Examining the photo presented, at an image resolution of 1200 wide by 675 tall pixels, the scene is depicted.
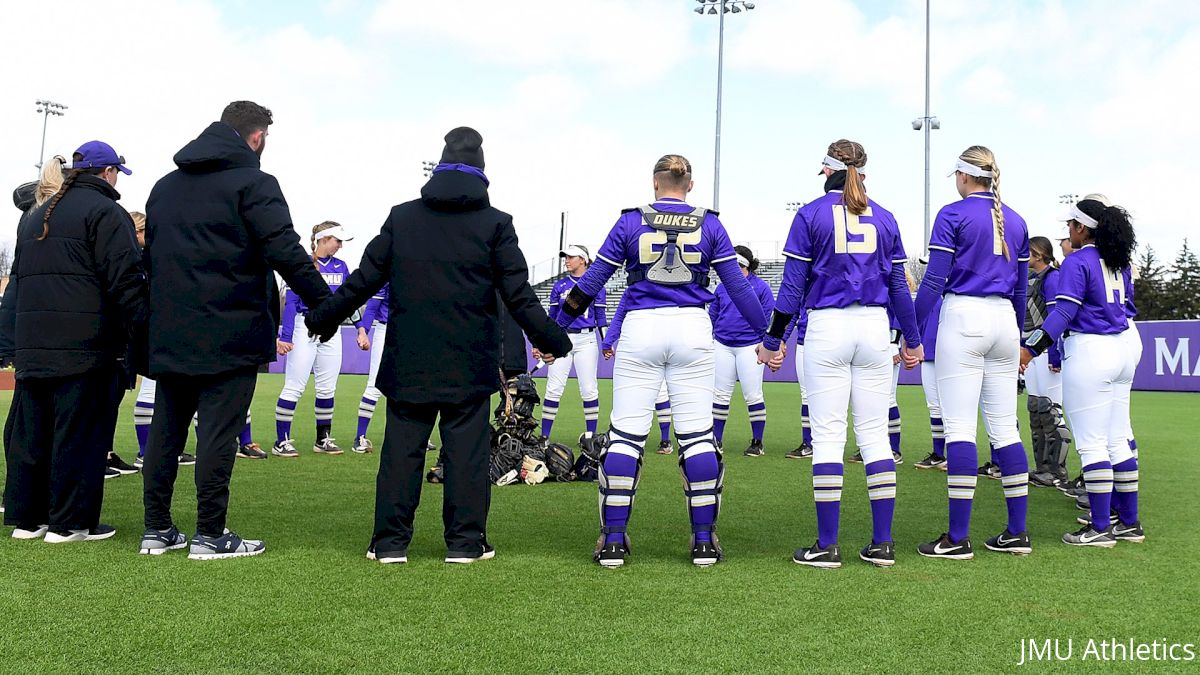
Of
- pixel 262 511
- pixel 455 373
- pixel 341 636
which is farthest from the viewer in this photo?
pixel 262 511

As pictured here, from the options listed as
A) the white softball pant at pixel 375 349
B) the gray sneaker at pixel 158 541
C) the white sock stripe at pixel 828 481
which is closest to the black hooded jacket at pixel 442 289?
the gray sneaker at pixel 158 541

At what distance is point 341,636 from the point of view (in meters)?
3.49

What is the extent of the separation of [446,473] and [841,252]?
2425 mm

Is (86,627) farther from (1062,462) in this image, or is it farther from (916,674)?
(1062,462)

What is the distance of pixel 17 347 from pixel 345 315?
1887 millimetres

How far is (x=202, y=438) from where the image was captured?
4789mm

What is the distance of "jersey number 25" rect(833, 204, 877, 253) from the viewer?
16.1 ft

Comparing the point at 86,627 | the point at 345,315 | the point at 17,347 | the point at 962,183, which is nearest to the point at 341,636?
the point at 86,627

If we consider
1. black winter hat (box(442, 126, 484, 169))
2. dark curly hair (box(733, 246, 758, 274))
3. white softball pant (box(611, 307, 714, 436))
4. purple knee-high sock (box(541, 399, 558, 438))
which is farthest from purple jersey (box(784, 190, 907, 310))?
purple knee-high sock (box(541, 399, 558, 438))

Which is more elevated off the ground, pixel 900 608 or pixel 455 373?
pixel 455 373

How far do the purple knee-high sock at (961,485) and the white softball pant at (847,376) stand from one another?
0.49 metres

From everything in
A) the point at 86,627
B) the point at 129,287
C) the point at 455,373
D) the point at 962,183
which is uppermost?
the point at 962,183

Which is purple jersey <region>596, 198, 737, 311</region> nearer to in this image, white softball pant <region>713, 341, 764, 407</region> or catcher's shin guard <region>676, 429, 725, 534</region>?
catcher's shin guard <region>676, 429, 725, 534</region>

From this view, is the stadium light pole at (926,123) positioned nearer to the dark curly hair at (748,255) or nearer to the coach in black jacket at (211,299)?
the dark curly hair at (748,255)
